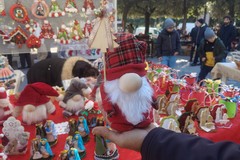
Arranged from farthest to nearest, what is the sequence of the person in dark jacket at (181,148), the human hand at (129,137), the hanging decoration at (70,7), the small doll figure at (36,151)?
1. the hanging decoration at (70,7)
2. the small doll figure at (36,151)
3. the human hand at (129,137)
4. the person in dark jacket at (181,148)

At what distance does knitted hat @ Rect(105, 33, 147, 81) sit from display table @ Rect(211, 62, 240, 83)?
7.73ft

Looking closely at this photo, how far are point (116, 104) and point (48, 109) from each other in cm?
62

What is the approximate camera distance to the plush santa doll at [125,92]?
0.66 meters

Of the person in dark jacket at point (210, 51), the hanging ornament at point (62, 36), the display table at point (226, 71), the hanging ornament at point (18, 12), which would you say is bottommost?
the display table at point (226, 71)

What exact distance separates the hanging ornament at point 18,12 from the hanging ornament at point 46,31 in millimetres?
181

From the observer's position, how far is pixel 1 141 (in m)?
0.99

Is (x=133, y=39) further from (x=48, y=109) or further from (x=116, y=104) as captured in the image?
(x=48, y=109)

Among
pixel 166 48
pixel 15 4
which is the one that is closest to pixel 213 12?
pixel 166 48

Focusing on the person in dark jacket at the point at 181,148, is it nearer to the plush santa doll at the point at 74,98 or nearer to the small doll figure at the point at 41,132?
the small doll figure at the point at 41,132

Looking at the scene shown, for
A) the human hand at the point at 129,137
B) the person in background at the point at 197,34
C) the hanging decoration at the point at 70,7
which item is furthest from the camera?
the person in background at the point at 197,34

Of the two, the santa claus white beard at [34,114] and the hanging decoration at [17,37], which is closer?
the santa claus white beard at [34,114]

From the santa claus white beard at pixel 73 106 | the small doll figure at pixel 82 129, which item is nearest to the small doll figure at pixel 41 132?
the small doll figure at pixel 82 129

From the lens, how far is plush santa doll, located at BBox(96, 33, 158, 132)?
0.66 meters

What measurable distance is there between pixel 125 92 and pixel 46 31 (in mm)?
1984
